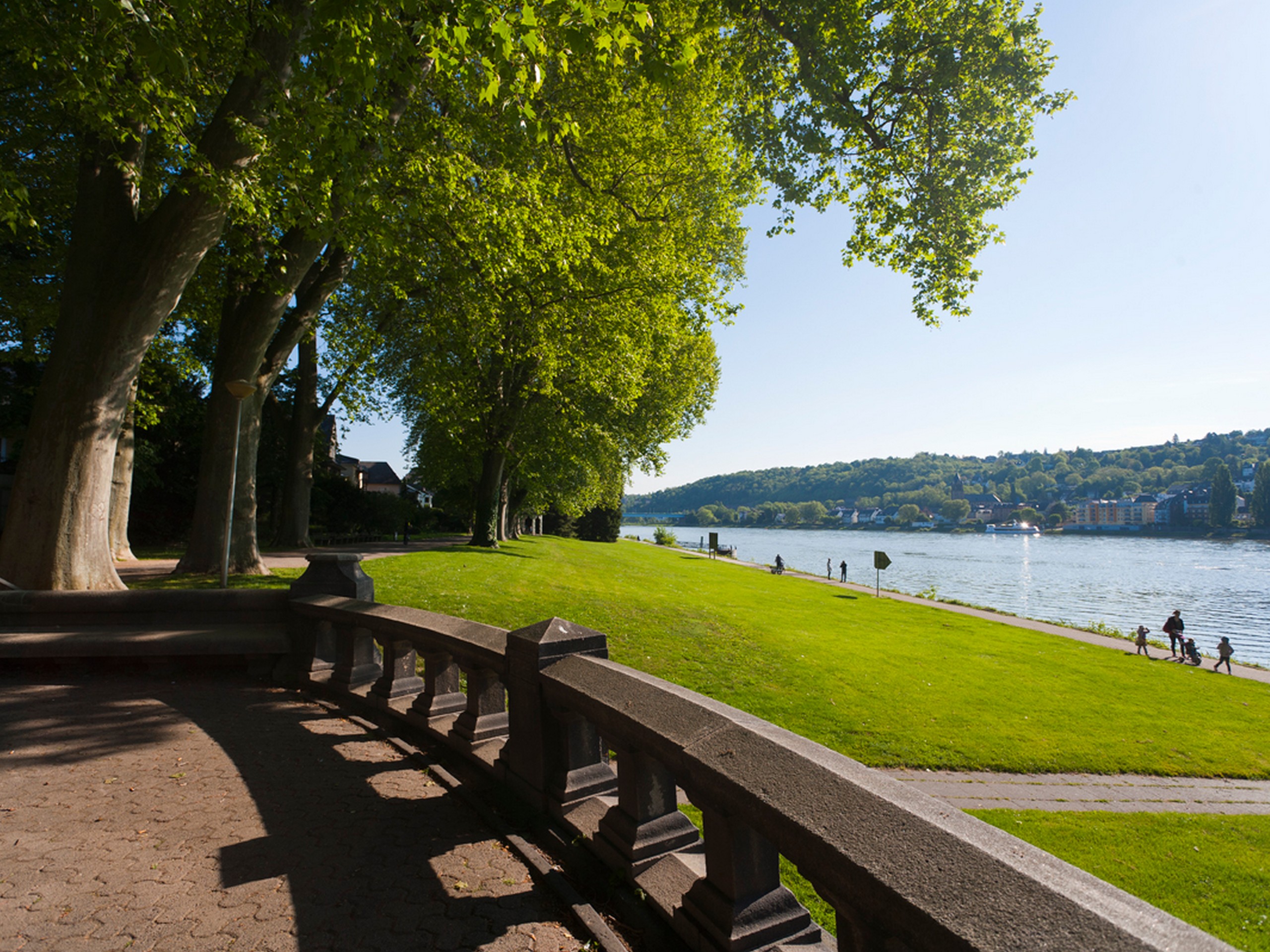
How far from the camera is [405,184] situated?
10750 millimetres

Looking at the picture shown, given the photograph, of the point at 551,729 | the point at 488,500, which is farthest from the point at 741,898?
the point at 488,500

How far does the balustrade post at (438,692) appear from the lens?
17.1 ft

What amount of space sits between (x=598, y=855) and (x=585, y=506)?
37744 mm

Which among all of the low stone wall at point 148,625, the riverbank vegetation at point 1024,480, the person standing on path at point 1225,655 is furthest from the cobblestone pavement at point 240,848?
the riverbank vegetation at point 1024,480

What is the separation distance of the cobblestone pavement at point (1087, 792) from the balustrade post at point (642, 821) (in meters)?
4.20

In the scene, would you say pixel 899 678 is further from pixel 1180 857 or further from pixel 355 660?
pixel 355 660

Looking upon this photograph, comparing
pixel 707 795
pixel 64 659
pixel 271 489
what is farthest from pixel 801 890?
pixel 271 489

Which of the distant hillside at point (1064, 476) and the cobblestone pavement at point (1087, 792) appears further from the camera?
the distant hillside at point (1064, 476)

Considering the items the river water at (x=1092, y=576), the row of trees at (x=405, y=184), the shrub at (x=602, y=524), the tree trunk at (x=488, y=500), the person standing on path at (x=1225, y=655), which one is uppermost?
the row of trees at (x=405, y=184)

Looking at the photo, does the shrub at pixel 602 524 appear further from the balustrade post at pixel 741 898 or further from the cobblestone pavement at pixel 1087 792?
the balustrade post at pixel 741 898

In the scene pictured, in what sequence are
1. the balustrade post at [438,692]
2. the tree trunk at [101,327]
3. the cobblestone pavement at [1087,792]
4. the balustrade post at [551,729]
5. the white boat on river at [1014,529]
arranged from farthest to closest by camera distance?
the white boat on river at [1014,529]
the tree trunk at [101,327]
the cobblestone pavement at [1087,792]
the balustrade post at [438,692]
the balustrade post at [551,729]

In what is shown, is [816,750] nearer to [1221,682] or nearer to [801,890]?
[801,890]

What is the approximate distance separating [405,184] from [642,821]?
1054 cm

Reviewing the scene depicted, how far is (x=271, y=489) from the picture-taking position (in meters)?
33.8
